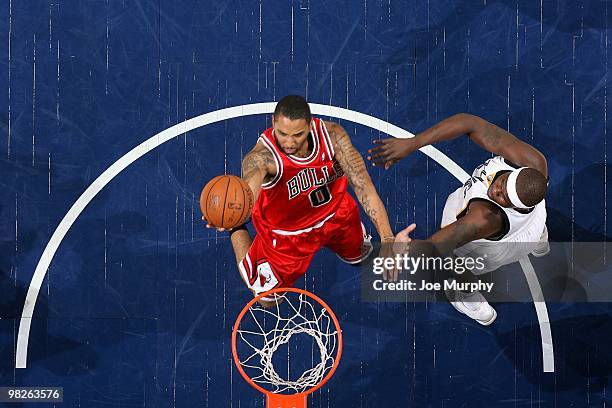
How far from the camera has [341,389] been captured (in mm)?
5379

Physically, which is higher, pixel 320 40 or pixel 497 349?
A: pixel 320 40

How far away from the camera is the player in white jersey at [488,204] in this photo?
15.9 ft

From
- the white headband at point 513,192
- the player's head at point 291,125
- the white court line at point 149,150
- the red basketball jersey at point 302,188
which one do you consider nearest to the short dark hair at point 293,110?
the player's head at point 291,125

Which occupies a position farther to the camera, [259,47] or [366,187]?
[259,47]

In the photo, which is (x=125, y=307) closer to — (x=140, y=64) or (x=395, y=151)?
(x=140, y=64)

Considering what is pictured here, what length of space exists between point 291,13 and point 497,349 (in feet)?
9.48

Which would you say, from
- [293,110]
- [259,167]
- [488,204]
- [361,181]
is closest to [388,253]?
[361,181]

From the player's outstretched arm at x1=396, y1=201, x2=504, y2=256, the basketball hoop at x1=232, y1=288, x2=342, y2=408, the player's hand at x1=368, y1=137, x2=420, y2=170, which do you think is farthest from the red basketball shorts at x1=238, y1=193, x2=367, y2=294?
the player's outstretched arm at x1=396, y1=201, x2=504, y2=256

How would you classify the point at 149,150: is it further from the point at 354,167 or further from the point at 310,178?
the point at 354,167

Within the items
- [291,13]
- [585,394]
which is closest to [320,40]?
[291,13]

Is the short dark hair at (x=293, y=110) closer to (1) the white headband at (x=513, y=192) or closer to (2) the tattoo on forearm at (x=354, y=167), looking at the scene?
(2) the tattoo on forearm at (x=354, y=167)

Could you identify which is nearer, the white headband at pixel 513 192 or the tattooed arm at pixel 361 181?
the white headband at pixel 513 192

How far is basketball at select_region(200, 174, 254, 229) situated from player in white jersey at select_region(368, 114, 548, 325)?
107 centimetres

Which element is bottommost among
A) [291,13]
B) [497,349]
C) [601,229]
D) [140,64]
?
[497,349]
